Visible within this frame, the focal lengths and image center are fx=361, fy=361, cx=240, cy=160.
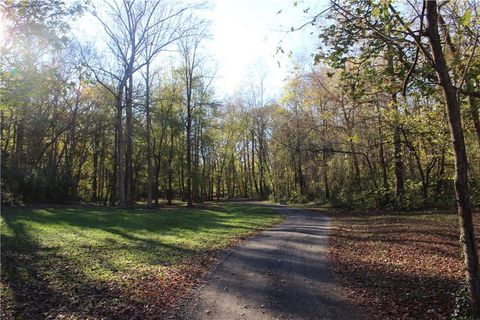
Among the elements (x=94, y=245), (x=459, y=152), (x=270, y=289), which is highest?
(x=459, y=152)

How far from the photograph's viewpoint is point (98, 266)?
884cm

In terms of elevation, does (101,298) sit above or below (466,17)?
below

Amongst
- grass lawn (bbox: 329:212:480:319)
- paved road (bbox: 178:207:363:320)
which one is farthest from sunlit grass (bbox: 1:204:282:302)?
grass lawn (bbox: 329:212:480:319)

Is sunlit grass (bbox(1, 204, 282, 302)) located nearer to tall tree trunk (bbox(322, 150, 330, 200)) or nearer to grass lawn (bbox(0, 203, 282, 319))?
grass lawn (bbox(0, 203, 282, 319))

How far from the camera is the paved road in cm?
605

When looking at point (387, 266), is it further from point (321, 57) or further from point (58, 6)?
point (58, 6)

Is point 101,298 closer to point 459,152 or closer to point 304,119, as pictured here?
point 459,152

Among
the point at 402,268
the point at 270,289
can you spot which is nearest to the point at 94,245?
the point at 270,289

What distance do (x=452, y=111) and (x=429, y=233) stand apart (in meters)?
9.20

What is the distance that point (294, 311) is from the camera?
6070mm

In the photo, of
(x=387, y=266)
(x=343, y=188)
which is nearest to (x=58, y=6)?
(x=387, y=266)

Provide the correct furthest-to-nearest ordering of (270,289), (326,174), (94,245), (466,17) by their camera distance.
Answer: (326,174), (94,245), (270,289), (466,17)

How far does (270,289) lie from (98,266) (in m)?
4.37

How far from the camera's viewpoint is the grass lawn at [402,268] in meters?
6.23
